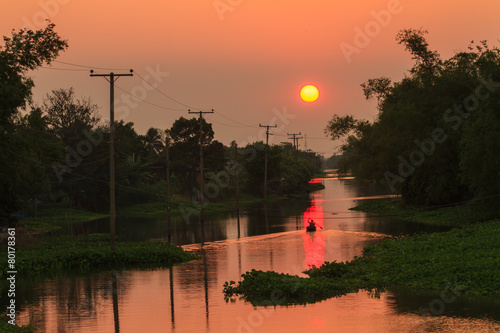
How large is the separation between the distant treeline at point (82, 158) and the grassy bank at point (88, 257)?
28.6 ft

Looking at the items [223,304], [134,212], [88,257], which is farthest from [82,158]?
[223,304]

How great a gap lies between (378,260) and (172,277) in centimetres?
1225

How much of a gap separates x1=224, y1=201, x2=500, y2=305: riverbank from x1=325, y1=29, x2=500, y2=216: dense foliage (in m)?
17.0

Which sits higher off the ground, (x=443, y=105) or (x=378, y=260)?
(x=443, y=105)

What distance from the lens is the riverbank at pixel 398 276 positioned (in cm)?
2836

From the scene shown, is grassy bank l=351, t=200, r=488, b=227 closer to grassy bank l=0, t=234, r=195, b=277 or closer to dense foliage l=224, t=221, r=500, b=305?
dense foliage l=224, t=221, r=500, b=305

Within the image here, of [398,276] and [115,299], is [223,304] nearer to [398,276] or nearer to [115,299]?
[115,299]

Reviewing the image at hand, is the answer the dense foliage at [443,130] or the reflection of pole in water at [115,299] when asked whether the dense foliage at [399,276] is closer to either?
the reflection of pole in water at [115,299]

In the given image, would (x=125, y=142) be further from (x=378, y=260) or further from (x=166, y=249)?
(x=378, y=260)

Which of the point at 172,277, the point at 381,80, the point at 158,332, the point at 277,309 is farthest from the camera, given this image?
the point at 381,80

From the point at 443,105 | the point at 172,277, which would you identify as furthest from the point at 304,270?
the point at 443,105

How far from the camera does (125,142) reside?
316 feet

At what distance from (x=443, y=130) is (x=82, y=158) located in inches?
1964

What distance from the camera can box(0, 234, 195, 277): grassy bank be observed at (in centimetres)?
3959
